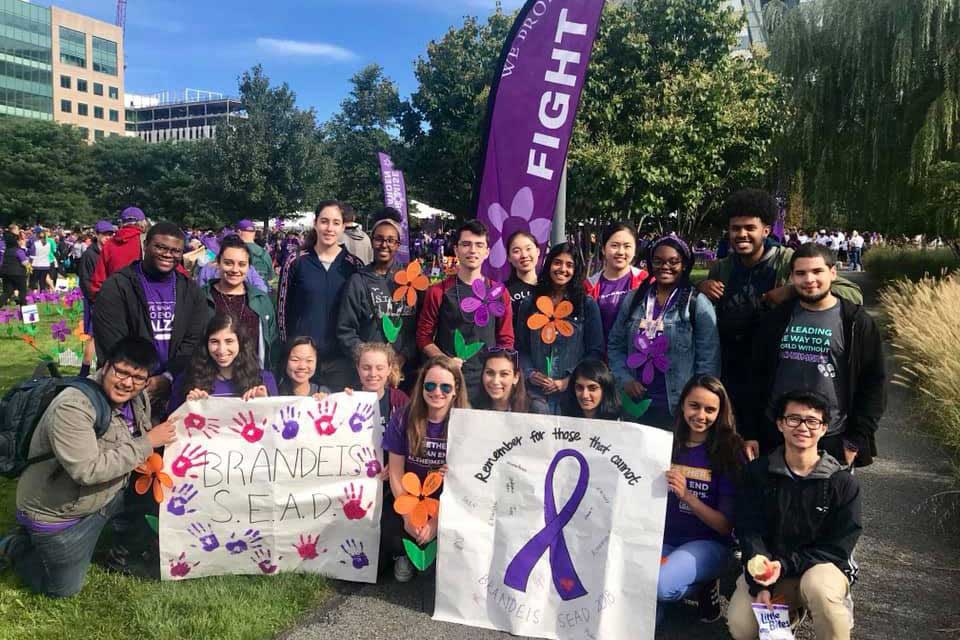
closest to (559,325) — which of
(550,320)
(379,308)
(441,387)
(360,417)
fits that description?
(550,320)

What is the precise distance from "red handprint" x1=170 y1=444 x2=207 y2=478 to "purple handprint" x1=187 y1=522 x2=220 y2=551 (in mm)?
263

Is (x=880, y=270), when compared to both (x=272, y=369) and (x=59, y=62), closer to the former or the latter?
(x=272, y=369)

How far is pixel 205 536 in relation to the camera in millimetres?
3586

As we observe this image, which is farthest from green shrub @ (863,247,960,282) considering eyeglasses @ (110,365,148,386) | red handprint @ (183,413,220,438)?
eyeglasses @ (110,365,148,386)

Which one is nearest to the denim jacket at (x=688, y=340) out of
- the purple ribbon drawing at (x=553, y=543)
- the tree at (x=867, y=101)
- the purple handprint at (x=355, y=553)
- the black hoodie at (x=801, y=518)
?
the black hoodie at (x=801, y=518)

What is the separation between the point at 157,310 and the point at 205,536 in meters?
1.35

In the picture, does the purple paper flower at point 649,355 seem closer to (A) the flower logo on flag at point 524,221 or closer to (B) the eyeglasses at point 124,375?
(A) the flower logo on flag at point 524,221

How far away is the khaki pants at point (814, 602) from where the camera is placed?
2.70 meters

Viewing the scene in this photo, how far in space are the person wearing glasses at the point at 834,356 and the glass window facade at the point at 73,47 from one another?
103769 mm

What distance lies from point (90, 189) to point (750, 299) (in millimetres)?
62207

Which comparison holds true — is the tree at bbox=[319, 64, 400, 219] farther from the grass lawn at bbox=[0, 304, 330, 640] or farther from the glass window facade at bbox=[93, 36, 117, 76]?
the glass window facade at bbox=[93, 36, 117, 76]

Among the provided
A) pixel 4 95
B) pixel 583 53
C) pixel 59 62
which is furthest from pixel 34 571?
pixel 59 62

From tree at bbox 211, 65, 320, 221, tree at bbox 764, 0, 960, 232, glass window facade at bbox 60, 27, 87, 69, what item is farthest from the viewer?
glass window facade at bbox 60, 27, 87, 69

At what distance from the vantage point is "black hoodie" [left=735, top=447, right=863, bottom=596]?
2.84 metres
